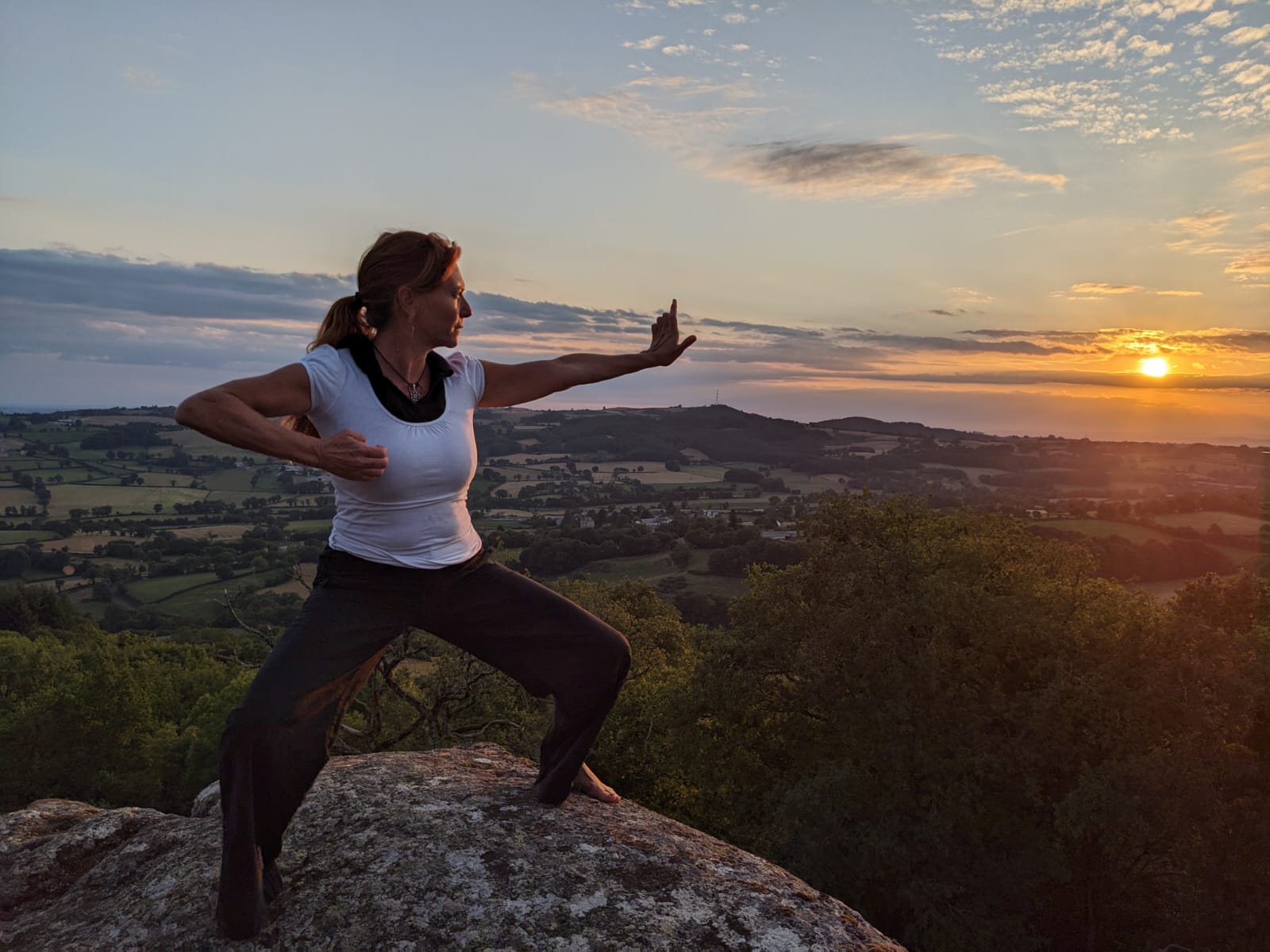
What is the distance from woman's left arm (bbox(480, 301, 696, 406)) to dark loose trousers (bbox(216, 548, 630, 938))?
1.04 m

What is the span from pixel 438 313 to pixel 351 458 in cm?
116

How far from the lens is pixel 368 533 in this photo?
4.19 m

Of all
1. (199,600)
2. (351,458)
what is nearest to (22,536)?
(199,600)

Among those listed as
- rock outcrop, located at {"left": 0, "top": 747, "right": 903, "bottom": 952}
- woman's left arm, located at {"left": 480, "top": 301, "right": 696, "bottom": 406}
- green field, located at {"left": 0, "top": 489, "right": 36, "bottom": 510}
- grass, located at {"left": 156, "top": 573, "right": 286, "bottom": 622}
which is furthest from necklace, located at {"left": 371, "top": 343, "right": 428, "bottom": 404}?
green field, located at {"left": 0, "top": 489, "right": 36, "bottom": 510}

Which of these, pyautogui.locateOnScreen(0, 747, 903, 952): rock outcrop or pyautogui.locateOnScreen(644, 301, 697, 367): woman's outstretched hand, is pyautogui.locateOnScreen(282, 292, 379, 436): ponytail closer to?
pyautogui.locateOnScreen(644, 301, 697, 367): woman's outstretched hand

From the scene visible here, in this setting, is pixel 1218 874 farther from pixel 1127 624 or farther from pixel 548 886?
pixel 548 886

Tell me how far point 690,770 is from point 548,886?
68.1 ft

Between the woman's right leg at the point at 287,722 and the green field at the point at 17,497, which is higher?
the woman's right leg at the point at 287,722

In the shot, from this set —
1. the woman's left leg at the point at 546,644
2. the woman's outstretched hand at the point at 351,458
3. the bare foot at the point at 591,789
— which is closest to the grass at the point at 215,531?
the bare foot at the point at 591,789

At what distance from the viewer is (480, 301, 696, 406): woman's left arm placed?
4.99 metres

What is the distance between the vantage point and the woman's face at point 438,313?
4.35 metres

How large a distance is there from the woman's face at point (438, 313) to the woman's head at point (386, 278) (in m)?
0.04

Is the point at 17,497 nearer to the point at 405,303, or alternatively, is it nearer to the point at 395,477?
the point at 405,303

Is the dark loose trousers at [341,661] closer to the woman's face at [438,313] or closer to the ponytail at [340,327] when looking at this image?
the ponytail at [340,327]
